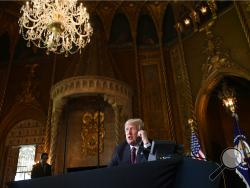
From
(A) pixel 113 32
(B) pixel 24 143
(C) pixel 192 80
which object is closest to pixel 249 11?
(C) pixel 192 80

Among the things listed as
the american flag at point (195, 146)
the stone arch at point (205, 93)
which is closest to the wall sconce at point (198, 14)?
Result: the stone arch at point (205, 93)

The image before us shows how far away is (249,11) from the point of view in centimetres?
909

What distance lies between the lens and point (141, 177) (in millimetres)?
2123

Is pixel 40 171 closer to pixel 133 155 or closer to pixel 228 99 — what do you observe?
pixel 133 155

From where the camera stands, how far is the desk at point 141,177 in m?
2.10

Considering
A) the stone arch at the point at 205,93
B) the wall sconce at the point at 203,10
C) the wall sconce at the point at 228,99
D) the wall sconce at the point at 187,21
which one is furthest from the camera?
the wall sconce at the point at 187,21

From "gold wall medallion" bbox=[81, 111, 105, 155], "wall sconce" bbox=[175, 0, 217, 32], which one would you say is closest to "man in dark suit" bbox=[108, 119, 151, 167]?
"gold wall medallion" bbox=[81, 111, 105, 155]

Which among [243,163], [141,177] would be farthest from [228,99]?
[141,177]

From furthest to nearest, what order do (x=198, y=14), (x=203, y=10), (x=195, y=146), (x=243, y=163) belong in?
(x=198, y=14) < (x=203, y=10) < (x=195, y=146) < (x=243, y=163)

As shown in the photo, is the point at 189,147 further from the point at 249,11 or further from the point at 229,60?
the point at 249,11

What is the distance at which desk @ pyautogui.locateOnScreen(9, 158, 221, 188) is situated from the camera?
2.10 meters

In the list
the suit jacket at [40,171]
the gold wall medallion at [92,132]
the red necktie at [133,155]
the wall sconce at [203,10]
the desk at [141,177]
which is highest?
the wall sconce at [203,10]

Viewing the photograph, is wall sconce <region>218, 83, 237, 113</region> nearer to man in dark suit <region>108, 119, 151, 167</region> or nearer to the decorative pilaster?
the decorative pilaster

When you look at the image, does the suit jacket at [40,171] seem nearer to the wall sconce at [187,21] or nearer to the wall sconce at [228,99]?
the wall sconce at [228,99]
